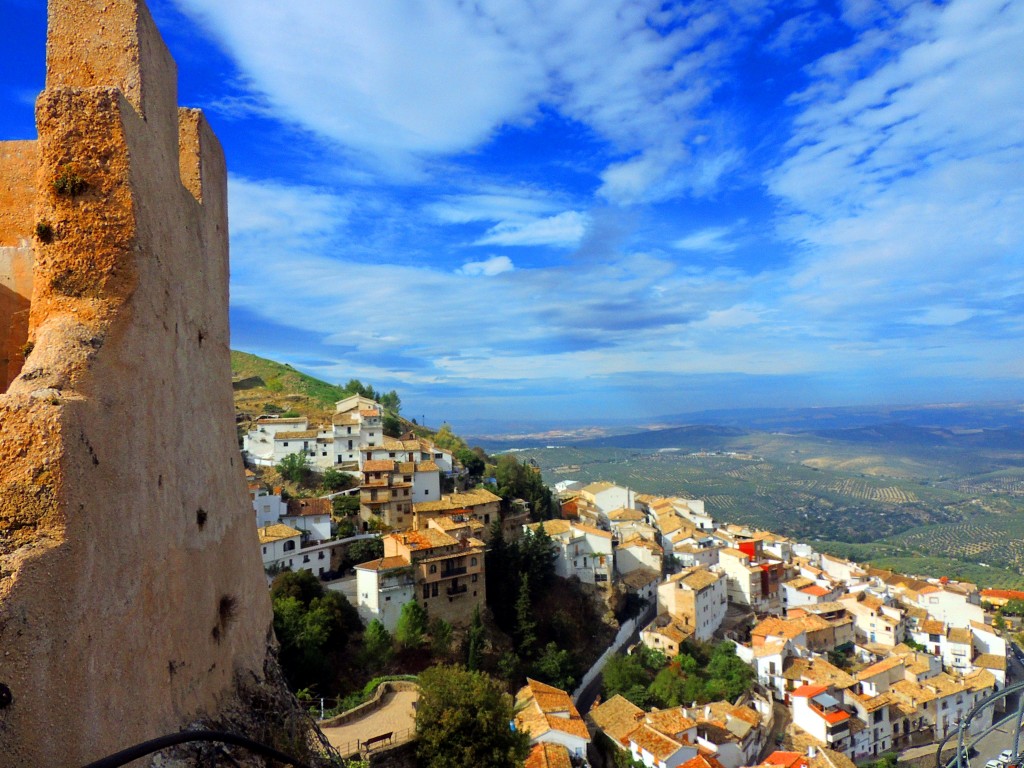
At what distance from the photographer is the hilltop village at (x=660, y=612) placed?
89.2ft

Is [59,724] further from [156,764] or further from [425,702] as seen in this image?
[425,702]

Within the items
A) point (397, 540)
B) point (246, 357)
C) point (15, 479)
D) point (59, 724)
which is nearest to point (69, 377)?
point (15, 479)

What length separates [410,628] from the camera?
2586 cm

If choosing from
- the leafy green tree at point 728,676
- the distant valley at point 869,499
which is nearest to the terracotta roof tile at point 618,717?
the leafy green tree at point 728,676

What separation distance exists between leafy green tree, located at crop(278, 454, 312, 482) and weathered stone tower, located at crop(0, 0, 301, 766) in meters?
34.3

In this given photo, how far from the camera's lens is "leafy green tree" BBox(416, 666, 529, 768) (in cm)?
1523

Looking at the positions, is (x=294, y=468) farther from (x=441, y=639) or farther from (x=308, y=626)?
(x=308, y=626)

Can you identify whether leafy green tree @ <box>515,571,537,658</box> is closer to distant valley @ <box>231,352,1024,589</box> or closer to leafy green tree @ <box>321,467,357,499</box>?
leafy green tree @ <box>321,467,357,499</box>

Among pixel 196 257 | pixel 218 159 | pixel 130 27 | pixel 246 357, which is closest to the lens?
pixel 130 27

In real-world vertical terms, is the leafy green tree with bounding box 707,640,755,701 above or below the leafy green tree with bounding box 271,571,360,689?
below

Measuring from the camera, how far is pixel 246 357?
74625mm

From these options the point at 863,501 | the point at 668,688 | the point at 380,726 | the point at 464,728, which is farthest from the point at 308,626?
the point at 863,501

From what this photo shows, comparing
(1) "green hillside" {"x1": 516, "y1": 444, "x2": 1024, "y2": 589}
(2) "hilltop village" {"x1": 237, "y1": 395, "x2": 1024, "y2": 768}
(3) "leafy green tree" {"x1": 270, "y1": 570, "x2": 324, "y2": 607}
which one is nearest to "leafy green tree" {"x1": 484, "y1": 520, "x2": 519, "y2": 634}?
(2) "hilltop village" {"x1": 237, "y1": 395, "x2": 1024, "y2": 768}

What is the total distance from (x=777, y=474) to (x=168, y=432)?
590 feet
